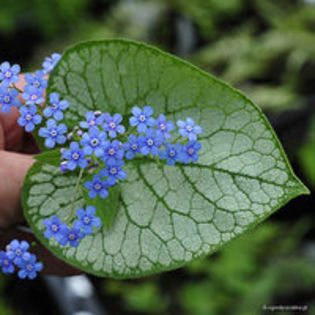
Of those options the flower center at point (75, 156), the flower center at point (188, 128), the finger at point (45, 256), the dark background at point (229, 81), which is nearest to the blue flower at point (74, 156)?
the flower center at point (75, 156)

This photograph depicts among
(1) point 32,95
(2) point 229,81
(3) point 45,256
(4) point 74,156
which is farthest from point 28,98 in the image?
(2) point 229,81

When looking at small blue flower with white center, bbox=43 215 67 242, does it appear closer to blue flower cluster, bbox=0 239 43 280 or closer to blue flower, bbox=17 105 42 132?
blue flower cluster, bbox=0 239 43 280

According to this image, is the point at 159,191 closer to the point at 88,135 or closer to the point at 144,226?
the point at 144,226

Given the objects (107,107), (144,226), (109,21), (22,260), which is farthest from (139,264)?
(109,21)

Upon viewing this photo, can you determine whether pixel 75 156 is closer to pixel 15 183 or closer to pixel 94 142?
pixel 94 142

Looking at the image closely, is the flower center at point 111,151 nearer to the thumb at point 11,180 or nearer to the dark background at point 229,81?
the thumb at point 11,180
